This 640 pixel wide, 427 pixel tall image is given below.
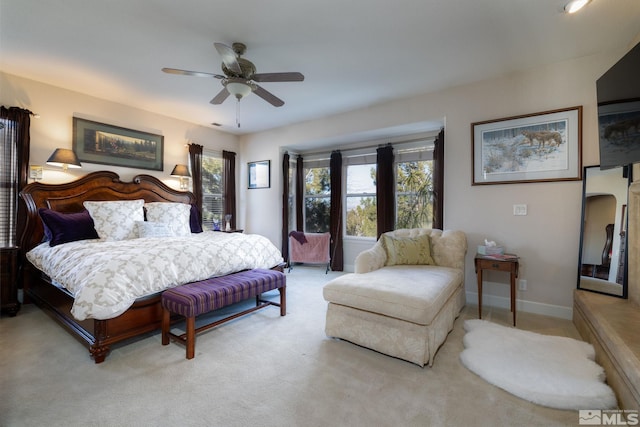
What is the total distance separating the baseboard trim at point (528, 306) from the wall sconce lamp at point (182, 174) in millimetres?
4680

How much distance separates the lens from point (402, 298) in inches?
85.3

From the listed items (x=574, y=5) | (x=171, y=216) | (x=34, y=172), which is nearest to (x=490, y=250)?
(x=574, y=5)

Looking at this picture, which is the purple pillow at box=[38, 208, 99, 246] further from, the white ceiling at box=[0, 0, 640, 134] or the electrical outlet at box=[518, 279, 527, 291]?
the electrical outlet at box=[518, 279, 527, 291]

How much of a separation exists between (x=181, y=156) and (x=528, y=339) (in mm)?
Answer: 5433

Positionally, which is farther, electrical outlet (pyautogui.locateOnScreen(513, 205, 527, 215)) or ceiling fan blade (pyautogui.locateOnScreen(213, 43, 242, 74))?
electrical outlet (pyautogui.locateOnScreen(513, 205, 527, 215))

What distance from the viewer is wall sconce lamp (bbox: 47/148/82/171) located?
350 cm

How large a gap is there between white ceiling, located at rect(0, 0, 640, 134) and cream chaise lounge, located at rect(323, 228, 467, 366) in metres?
1.95

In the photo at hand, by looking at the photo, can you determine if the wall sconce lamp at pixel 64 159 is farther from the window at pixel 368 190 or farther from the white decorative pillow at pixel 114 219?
the window at pixel 368 190

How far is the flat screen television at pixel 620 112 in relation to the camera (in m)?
2.00

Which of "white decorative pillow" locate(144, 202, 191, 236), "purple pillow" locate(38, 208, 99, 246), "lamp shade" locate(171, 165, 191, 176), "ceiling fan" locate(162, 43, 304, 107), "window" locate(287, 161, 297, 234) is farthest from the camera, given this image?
"window" locate(287, 161, 297, 234)

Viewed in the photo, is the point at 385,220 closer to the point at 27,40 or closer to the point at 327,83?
the point at 327,83

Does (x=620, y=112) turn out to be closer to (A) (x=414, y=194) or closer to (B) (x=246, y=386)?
(A) (x=414, y=194)

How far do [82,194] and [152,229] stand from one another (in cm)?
117

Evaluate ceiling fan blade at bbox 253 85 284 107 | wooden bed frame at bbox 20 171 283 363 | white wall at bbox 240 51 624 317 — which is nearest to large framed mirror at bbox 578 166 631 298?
white wall at bbox 240 51 624 317
